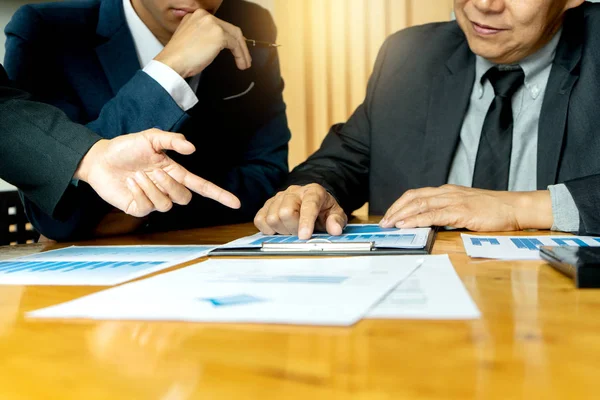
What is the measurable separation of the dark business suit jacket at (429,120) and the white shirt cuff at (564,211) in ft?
0.84

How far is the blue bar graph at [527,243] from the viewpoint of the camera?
0.83 metres

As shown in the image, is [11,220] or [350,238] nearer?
[350,238]

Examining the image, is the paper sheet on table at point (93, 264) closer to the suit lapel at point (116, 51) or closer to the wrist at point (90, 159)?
the wrist at point (90, 159)

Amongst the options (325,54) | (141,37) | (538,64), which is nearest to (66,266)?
(141,37)

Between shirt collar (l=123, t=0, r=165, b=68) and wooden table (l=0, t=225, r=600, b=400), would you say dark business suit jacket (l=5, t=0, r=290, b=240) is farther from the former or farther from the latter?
wooden table (l=0, t=225, r=600, b=400)

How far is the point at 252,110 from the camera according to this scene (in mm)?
1789

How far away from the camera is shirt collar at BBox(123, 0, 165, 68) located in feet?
5.09

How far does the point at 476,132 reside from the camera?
1531 millimetres

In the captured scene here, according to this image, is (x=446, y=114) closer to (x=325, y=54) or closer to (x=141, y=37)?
(x=141, y=37)

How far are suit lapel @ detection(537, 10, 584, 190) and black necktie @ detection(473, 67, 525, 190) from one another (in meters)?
0.10

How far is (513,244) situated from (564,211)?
0.27m

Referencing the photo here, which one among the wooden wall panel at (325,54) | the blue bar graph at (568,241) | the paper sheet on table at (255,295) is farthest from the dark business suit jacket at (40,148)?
the wooden wall panel at (325,54)

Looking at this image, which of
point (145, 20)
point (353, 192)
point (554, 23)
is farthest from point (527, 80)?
point (145, 20)

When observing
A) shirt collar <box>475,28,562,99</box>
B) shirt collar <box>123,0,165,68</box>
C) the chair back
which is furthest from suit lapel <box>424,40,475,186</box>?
the chair back
